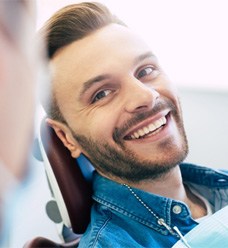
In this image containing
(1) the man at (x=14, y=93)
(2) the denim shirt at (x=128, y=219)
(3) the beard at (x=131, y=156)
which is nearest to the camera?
(1) the man at (x=14, y=93)

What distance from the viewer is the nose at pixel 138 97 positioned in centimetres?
86

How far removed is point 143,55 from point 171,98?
0.48ft

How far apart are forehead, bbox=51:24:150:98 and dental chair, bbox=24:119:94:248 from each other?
15 cm

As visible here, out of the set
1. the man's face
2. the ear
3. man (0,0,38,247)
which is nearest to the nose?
the man's face

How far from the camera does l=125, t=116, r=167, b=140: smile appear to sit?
2.90ft

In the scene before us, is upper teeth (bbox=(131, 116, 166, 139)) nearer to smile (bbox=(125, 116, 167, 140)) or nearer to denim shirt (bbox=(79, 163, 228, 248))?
smile (bbox=(125, 116, 167, 140))

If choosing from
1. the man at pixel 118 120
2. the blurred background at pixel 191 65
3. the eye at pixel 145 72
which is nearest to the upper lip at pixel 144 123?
the man at pixel 118 120

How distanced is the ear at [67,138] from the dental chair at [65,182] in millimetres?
10

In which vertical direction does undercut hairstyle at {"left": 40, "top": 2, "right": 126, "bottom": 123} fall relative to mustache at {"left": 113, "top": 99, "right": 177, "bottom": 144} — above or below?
above

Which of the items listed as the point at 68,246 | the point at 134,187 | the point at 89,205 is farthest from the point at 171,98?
the point at 68,246

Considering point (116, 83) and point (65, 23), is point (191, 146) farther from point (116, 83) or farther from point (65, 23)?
point (65, 23)

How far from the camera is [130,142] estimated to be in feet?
2.90

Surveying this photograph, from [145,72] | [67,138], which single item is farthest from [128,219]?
[145,72]

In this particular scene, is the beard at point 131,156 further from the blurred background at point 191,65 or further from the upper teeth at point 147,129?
the blurred background at point 191,65
